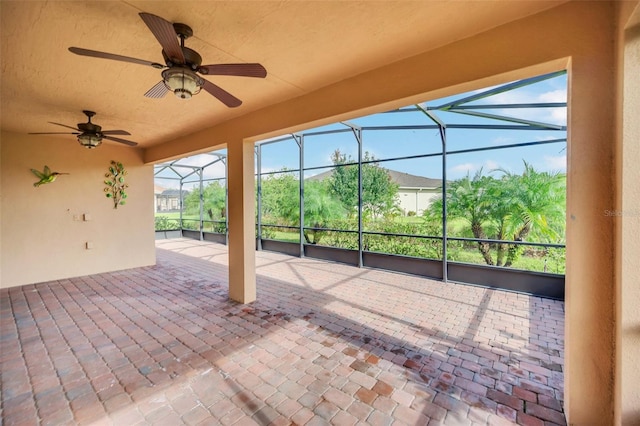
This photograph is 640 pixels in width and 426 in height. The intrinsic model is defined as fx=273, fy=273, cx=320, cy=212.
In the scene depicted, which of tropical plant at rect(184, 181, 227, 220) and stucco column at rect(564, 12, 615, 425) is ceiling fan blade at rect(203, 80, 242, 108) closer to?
stucco column at rect(564, 12, 615, 425)

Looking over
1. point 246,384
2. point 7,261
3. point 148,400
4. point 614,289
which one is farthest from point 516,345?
point 7,261

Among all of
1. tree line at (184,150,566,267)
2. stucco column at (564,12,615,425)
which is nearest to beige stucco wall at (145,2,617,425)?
stucco column at (564,12,615,425)

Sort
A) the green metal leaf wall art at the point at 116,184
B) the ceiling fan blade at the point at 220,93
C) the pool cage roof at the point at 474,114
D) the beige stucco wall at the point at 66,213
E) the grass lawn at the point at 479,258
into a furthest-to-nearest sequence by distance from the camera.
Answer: the green metal leaf wall art at the point at 116,184 → the beige stucco wall at the point at 66,213 → the grass lawn at the point at 479,258 → the pool cage roof at the point at 474,114 → the ceiling fan blade at the point at 220,93

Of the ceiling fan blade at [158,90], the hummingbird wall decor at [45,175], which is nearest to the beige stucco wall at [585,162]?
the ceiling fan blade at [158,90]

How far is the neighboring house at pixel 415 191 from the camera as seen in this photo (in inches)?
239

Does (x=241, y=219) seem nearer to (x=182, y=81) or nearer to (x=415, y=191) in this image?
(x=182, y=81)

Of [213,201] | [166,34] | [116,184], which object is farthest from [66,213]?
[213,201]

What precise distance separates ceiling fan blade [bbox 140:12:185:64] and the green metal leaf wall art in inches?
198

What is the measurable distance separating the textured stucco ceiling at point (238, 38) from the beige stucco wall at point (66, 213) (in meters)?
2.36

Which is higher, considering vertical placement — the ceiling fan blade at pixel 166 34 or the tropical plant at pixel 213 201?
the ceiling fan blade at pixel 166 34

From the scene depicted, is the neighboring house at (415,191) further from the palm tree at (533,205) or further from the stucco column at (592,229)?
the stucco column at (592,229)

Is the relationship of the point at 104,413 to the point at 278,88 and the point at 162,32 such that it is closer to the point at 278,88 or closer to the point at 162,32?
the point at 162,32

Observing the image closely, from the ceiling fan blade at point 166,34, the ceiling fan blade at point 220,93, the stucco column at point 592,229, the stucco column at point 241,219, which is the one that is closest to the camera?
the ceiling fan blade at point 166,34

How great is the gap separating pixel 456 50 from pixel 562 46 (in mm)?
628
